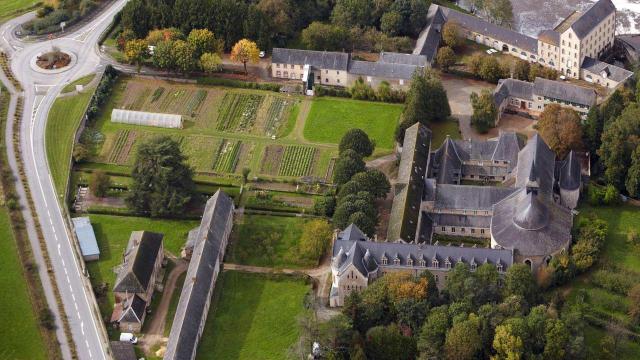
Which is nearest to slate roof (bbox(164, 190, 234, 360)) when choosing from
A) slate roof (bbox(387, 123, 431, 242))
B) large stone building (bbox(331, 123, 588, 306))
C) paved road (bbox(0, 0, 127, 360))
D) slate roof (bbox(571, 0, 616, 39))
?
paved road (bbox(0, 0, 127, 360))

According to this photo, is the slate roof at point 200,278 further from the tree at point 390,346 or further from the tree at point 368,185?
the tree at point 390,346

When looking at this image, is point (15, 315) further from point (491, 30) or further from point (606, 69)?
point (606, 69)

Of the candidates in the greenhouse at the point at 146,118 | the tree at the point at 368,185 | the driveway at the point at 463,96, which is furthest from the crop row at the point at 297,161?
the driveway at the point at 463,96

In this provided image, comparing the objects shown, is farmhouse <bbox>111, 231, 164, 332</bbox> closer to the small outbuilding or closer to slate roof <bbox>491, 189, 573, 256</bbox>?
the small outbuilding

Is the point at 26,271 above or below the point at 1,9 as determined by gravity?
below

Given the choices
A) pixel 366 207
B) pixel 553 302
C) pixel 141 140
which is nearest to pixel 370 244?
pixel 366 207

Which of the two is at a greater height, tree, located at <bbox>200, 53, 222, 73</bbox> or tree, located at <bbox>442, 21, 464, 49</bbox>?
tree, located at <bbox>442, 21, 464, 49</bbox>

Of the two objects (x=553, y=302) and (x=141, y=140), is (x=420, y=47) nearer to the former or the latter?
(x=141, y=140)
